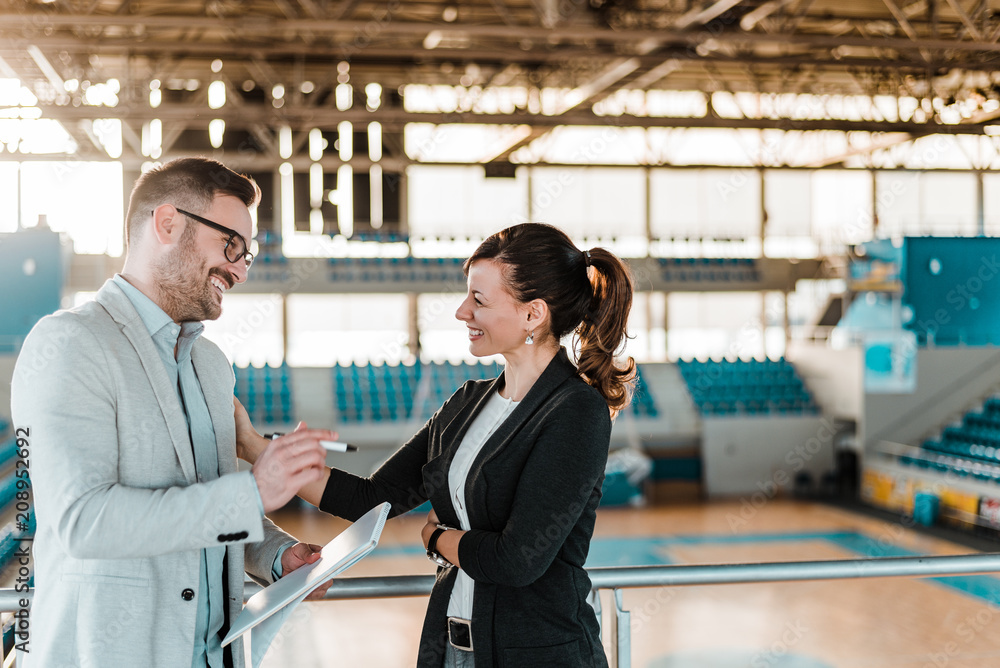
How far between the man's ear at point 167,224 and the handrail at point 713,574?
2.14 ft

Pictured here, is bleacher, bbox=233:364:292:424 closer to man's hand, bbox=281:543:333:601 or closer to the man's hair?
man's hand, bbox=281:543:333:601

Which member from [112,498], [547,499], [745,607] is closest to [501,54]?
[745,607]

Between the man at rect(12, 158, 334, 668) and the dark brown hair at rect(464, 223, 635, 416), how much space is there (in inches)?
18.3

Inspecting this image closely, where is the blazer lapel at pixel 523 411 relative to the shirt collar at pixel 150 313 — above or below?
below

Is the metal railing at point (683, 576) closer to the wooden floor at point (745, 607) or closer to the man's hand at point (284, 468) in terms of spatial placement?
the wooden floor at point (745, 607)

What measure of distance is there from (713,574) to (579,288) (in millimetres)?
654

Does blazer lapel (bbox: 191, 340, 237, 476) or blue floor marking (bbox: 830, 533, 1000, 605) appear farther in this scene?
blue floor marking (bbox: 830, 533, 1000, 605)

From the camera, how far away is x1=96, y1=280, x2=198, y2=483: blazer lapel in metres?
1.27

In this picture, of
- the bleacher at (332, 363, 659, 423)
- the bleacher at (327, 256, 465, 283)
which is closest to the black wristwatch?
the bleacher at (332, 363, 659, 423)

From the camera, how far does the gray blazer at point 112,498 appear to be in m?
1.12

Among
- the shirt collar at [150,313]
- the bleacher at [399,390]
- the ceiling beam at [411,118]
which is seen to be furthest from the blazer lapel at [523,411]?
the ceiling beam at [411,118]

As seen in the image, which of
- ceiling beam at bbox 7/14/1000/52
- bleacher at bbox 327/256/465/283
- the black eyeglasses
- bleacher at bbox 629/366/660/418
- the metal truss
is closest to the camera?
the black eyeglasses

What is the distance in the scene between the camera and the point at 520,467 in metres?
1.44

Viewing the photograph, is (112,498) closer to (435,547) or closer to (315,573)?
(315,573)
